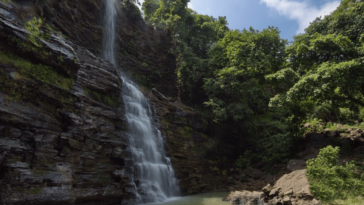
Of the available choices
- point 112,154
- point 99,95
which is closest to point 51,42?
point 99,95

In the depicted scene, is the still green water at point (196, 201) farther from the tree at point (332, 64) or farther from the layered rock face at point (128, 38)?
the layered rock face at point (128, 38)

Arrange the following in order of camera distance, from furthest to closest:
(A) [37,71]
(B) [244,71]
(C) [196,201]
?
(B) [244,71]
(C) [196,201]
(A) [37,71]

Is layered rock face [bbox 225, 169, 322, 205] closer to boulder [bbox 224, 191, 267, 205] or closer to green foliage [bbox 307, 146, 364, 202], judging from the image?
boulder [bbox 224, 191, 267, 205]

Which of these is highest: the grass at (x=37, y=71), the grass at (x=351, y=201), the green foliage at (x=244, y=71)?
the green foliage at (x=244, y=71)

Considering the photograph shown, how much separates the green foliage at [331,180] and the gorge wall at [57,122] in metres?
9.26

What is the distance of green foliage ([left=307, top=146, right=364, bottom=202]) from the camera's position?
9391mm

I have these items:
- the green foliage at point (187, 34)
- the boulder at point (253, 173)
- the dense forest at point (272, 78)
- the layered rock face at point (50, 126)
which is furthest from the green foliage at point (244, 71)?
the layered rock face at point (50, 126)

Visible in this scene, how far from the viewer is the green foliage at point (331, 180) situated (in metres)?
9.39

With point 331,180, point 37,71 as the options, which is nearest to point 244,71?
point 331,180

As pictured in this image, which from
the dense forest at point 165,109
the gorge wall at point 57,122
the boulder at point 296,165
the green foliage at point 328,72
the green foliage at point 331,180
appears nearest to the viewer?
the gorge wall at point 57,122

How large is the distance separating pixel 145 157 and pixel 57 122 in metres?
6.17

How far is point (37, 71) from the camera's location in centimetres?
1063

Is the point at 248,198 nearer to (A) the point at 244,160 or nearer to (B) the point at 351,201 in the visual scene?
(B) the point at 351,201

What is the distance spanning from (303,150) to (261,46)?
1132 cm
